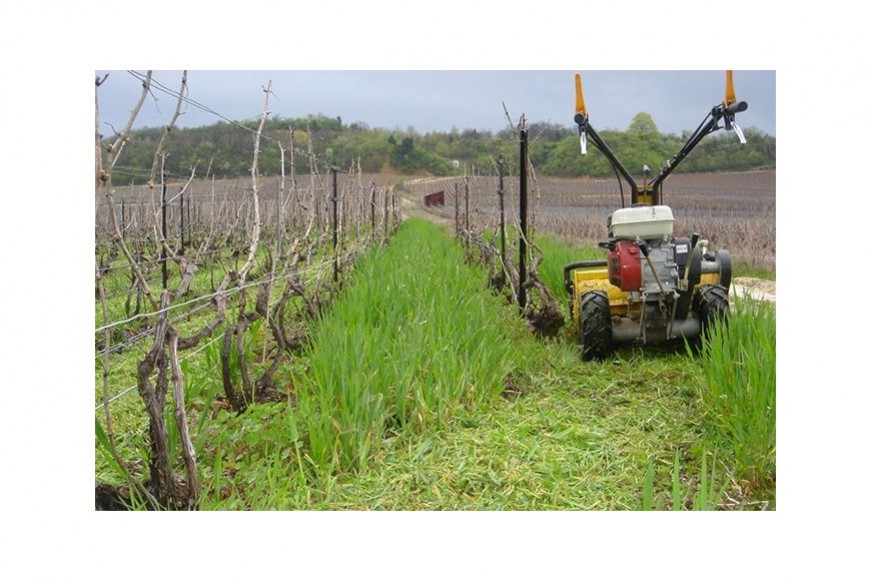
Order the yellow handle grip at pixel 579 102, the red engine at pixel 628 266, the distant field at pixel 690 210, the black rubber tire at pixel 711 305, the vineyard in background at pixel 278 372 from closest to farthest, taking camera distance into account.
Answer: the vineyard in background at pixel 278 372
the yellow handle grip at pixel 579 102
the red engine at pixel 628 266
the black rubber tire at pixel 711 305
the distant field at pixel 690 210

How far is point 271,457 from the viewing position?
101 inches

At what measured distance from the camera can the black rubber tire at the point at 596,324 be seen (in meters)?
3.98

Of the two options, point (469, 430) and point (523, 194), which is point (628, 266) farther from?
point (523, 194)

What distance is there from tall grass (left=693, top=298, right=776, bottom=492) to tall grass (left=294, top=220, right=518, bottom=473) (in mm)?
1054

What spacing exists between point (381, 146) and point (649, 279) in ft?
26.2

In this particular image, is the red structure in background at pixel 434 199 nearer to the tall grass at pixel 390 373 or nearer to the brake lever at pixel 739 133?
the tall grass at pixel 390 373

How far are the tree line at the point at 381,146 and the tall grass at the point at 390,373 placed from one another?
3.99ft

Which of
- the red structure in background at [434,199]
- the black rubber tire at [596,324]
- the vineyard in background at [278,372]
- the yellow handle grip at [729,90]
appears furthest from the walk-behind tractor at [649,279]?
the red structure in background at [434,199]

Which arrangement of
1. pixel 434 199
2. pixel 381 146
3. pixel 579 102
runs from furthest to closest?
pixel 434 199 < pixel 381 146 < pixel 579 102

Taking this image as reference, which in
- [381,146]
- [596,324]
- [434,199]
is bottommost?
[596,324]

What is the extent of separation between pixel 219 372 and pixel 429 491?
187 centimetres

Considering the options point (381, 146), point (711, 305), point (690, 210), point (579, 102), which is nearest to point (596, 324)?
point (711, 305)

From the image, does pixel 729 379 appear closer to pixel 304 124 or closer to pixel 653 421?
pixel 653 421

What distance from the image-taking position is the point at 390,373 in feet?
9.86
